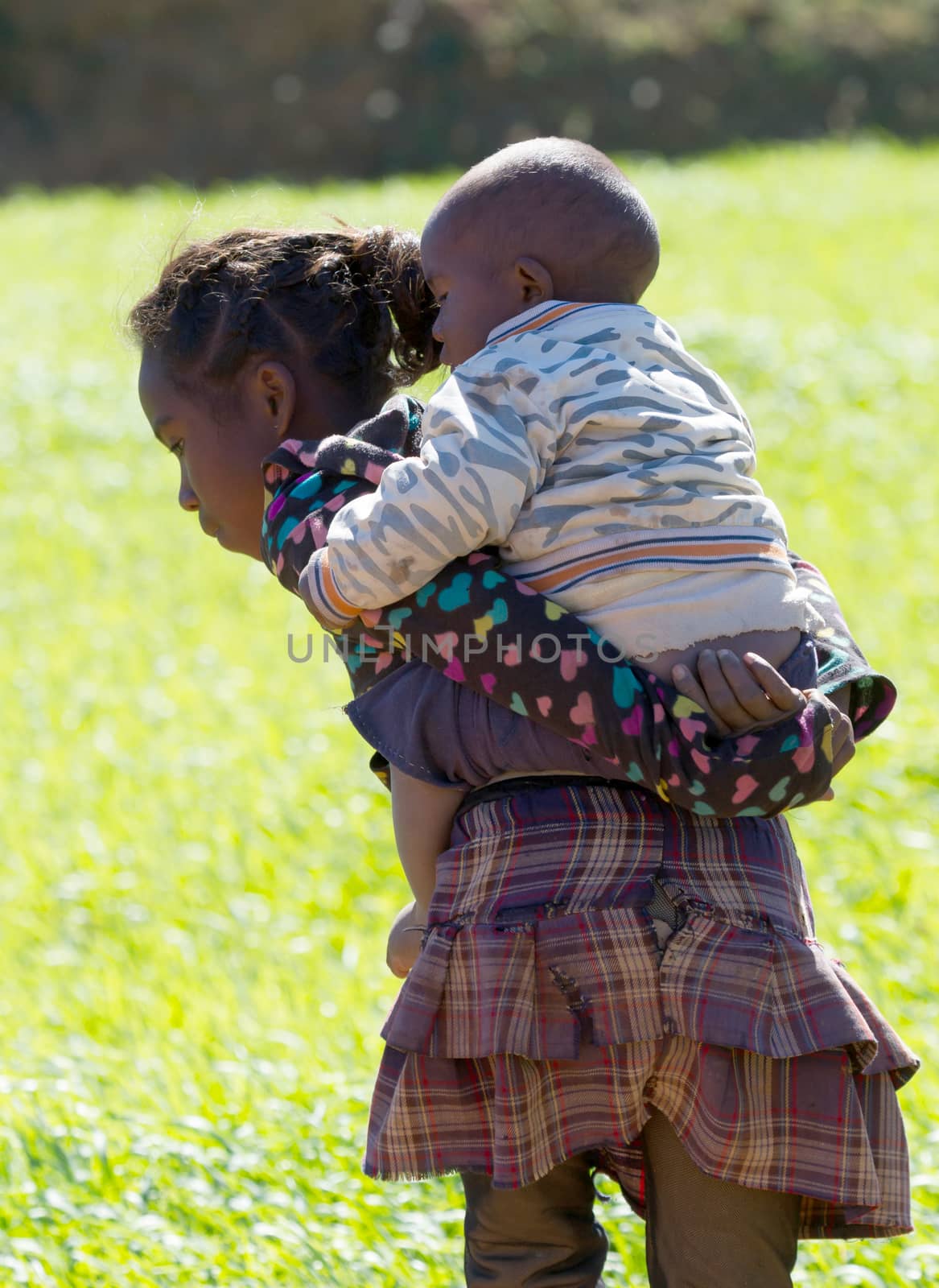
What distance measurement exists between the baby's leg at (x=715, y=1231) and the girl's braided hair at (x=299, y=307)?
1.14 m

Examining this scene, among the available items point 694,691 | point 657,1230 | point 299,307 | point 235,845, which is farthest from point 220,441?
point 235,845

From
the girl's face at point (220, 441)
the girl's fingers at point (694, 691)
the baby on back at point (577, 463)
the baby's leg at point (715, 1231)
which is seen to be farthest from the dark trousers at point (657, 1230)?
the girl's face at point (220, 441)

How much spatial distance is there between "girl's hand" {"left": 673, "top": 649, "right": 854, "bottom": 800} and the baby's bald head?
48cm

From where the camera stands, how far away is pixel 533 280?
185 centimetres

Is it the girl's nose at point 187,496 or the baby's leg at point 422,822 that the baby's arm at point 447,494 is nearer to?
the baby's leg at point 422,822

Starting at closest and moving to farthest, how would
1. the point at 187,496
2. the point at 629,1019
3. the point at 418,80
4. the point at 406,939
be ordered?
the point at 629,1019 → the point at 406,939 → the point at 187,496 → the point at 418,80

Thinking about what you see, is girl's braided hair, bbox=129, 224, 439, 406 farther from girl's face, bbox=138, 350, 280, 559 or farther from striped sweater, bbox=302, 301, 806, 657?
striped sweater, bbox=302, 301, 806, 657

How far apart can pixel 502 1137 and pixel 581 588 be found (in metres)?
0.66

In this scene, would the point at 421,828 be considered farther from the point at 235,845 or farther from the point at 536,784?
the point at 235,845

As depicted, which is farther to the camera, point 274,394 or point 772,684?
point 274,394

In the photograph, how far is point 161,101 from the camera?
2259cm

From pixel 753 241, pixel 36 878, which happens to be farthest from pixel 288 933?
pixel 753 241

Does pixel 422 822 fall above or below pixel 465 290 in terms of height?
below

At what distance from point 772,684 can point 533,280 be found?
569 millimetres
